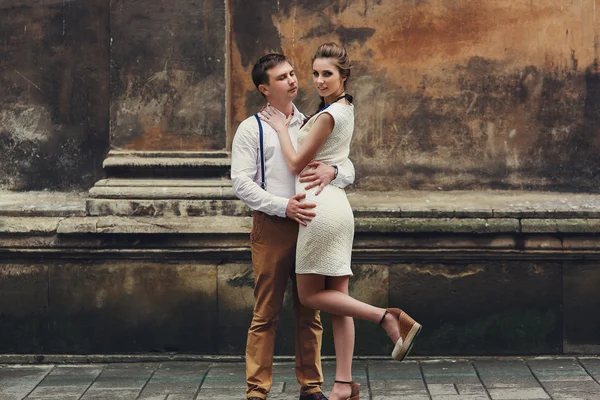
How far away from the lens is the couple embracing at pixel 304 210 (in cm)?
562

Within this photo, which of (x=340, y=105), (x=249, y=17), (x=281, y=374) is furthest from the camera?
(x=249, y=17)

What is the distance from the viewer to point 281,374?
6.84 metres

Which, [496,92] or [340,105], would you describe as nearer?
Result: [340,105]

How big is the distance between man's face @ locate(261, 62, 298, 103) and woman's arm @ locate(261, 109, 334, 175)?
0.49 ft

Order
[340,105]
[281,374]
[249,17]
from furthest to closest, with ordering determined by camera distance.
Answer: [249,17], [281,374], [340,105]

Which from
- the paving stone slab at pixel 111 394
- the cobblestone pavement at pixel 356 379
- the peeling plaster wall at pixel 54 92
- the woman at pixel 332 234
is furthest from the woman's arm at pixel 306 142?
the peeling plaster wall at pixel 54 92

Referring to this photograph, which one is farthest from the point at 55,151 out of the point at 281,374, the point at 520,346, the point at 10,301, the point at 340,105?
the point at 520,346

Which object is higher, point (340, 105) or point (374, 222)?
point (340, 105)

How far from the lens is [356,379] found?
665cm

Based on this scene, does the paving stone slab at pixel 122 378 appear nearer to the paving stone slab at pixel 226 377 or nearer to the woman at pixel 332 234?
the paving stone slab at pixel 226 377

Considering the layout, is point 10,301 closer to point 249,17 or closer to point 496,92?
point 249,17

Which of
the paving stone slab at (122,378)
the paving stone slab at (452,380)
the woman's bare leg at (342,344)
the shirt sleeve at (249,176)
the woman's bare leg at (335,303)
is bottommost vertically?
the paving stone slab at (122,378)

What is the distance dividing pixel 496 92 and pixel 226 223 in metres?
1.85

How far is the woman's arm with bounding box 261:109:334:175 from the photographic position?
5.65 metres
